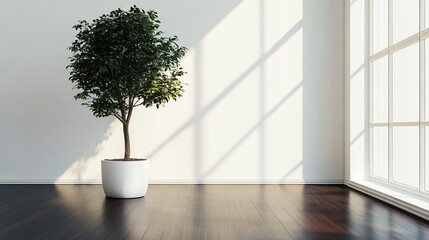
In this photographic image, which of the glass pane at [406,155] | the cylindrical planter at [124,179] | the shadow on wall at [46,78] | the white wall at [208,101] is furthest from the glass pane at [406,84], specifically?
the cylindrical planter at [124,179]

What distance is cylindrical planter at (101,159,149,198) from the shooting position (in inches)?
173

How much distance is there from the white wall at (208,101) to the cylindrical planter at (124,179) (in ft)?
3.28

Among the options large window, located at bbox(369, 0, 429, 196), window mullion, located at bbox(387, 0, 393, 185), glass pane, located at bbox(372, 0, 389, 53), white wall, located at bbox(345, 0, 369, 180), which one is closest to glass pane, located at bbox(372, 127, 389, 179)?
large window, located at bbox(369, 0, 429, 196)

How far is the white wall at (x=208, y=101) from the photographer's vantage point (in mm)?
5484

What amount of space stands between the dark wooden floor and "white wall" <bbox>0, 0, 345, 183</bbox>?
57 cm

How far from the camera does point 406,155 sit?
4172 mm

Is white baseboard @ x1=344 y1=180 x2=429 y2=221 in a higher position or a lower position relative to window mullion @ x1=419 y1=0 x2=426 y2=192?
lower

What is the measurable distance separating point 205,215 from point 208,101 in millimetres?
2201

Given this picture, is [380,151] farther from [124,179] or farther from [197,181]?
[124,179]

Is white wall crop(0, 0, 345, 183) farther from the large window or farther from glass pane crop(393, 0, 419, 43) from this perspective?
glass pane crop(393, 0, 419, 43)

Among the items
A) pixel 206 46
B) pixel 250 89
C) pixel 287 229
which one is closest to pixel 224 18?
pixel 206 46

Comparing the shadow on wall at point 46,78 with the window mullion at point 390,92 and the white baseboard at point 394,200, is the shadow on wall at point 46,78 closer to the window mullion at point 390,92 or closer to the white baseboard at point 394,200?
the window mullion at point 390,92

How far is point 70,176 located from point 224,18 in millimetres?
2588

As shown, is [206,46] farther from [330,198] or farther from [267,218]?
[267,218]
